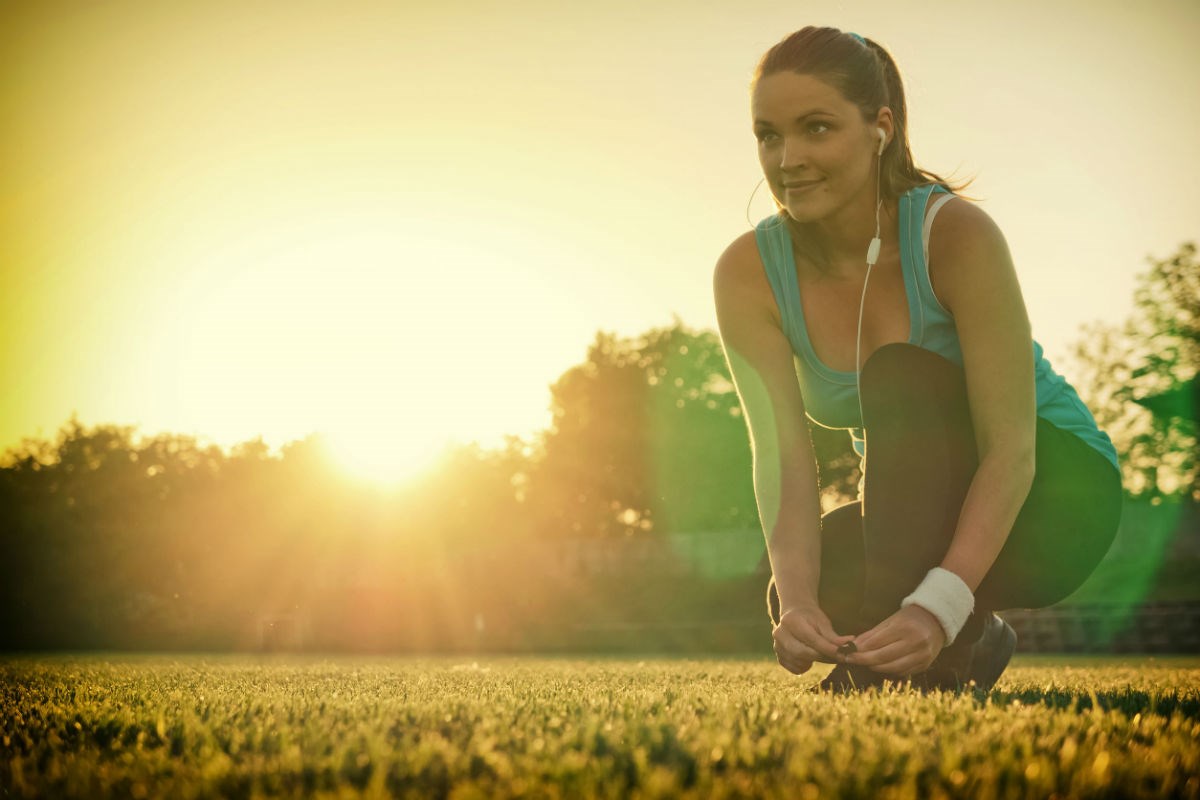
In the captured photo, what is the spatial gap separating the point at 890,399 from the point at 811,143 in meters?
0.91

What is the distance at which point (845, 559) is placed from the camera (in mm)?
3760

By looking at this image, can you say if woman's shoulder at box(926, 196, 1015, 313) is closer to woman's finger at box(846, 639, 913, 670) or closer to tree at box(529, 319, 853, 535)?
woman's finger at box(846, 639, 913, 670)

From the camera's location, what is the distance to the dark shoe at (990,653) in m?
3.55

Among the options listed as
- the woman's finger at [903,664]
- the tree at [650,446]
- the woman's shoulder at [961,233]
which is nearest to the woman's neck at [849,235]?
the woman's shoulder at [961,233]

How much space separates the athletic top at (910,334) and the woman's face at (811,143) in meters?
0.23

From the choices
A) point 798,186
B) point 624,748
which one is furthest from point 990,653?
point 624,748

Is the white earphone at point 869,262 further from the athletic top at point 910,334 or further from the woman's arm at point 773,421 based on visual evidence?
the woman's arm at point 773,421

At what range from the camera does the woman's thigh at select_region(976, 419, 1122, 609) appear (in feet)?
11.6

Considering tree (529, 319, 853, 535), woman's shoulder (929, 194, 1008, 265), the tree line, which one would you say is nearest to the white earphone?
woman's shoulder (929, 194, 1008, 265)

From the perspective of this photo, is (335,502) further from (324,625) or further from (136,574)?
(324,625)

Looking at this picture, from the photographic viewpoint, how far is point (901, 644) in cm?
278

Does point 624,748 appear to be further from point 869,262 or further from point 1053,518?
point 1053,518

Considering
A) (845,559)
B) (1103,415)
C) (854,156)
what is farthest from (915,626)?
(1103,415)

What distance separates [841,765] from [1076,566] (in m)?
2.52
